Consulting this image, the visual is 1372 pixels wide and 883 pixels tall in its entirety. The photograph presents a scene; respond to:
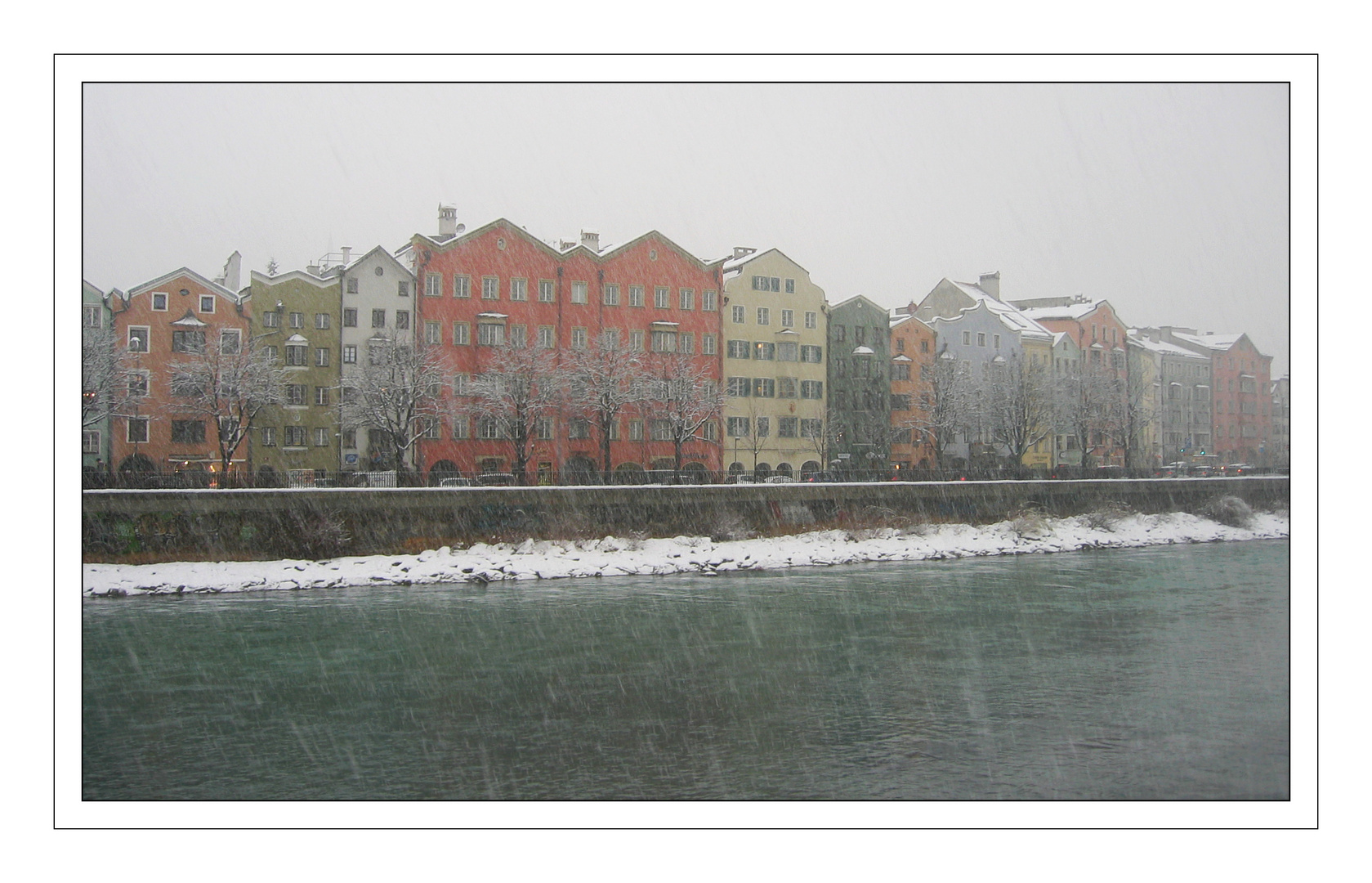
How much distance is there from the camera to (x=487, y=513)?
29609mm

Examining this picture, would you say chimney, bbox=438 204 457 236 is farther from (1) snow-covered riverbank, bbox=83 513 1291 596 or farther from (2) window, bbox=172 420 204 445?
(1) snow-covered riverbank, bbox=83 513 1291 596

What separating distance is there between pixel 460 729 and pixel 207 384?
29.6 m

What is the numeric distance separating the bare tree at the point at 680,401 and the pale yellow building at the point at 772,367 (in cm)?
169

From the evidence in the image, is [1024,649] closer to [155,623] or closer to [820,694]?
[820,694]

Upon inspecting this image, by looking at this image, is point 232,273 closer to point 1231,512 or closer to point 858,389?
point 858,389

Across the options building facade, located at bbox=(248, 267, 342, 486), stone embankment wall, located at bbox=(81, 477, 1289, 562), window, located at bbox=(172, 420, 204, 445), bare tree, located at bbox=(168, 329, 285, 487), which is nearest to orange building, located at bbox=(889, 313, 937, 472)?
stone embankment wall, located at bbox=(81, 477, 1289, 562)

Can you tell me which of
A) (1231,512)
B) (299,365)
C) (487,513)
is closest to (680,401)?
(299,365)

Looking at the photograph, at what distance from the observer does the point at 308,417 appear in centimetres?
4331

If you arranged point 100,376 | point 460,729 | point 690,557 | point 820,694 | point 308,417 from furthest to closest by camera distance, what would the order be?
point 308,417 < point 100,376 < point 690,557 < point 820,694 < point 460,729

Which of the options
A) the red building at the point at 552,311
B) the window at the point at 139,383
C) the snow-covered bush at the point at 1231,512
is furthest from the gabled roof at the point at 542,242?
the snow-covered bush at the point at 1231,512

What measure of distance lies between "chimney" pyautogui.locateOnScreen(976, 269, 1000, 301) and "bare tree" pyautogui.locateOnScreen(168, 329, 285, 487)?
3997 centimetres

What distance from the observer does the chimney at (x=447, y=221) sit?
47.9 metres

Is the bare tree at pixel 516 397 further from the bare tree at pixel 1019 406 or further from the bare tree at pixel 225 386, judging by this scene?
the bare tree at pixel 1019 406
